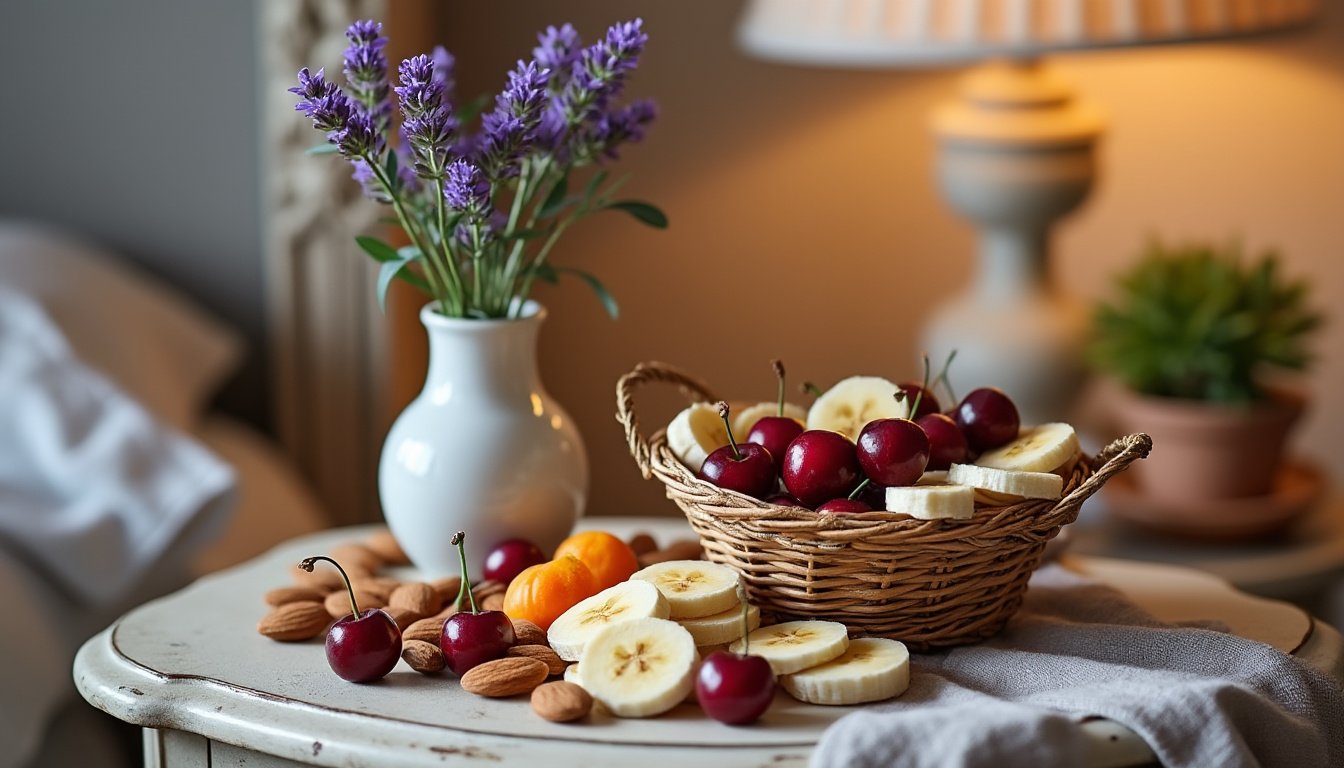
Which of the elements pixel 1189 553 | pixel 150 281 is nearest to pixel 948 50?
pixel 1189 553

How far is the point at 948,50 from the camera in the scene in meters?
1.56

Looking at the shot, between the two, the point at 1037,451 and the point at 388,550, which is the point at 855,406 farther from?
the point at 388,550

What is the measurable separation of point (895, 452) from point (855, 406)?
0.12 metres

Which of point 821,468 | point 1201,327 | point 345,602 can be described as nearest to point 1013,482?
point 821,468

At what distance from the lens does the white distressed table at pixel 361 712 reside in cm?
81

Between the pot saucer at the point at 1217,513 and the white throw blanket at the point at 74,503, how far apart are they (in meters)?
1.02

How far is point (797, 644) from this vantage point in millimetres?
869

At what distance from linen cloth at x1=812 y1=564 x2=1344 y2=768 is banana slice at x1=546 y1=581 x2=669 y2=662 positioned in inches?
5.7

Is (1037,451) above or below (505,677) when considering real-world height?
above

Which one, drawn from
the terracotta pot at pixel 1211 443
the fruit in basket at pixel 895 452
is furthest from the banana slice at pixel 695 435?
the terracotta pot at pixel 1211 443

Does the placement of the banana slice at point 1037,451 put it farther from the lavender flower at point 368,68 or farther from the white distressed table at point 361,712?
the lavender flower at point 368,68

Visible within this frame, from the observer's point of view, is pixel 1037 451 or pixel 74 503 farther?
pixel 74 503

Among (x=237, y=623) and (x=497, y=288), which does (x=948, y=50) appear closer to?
(x=497, y=288)

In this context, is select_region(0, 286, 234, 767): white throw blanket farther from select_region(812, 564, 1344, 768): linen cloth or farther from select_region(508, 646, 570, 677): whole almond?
select_region(812, 564, 1344, 768): linen cloth
